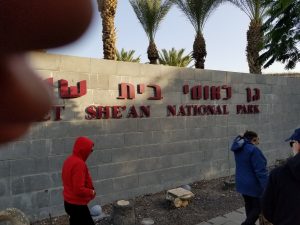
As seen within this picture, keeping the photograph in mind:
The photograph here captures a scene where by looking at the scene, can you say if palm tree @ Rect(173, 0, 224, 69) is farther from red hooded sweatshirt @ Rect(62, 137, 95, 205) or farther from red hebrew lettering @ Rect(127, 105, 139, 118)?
red hooded sweatshirt @ Rect(62, 137, 95, 205)

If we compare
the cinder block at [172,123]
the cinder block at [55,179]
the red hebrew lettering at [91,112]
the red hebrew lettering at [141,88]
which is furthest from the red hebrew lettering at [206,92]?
the cinder block at [55,179]

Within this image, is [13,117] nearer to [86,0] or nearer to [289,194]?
[86,0]

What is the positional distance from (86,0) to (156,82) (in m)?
6.86

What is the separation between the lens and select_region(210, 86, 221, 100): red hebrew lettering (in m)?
8.52

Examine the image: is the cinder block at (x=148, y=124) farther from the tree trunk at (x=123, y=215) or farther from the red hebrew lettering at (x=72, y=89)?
the tree trunk at (x=123, y=215)

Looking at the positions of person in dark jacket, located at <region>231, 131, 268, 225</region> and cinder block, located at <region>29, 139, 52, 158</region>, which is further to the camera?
cinder block, located at <region>29, 139, 52, 158</region>

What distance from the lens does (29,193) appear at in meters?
5.57

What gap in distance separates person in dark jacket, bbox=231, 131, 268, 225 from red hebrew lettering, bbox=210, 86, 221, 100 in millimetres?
3388

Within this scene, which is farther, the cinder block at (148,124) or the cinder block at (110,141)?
the cinder block at (148,124)

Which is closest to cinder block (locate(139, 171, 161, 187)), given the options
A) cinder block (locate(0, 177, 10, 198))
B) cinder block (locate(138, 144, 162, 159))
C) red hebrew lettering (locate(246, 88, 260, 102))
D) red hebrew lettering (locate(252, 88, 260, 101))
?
cinder block (locate(138, 144, 162, 159))

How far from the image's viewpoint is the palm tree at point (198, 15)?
1513cm

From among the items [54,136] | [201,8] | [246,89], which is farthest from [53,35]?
[201,8]

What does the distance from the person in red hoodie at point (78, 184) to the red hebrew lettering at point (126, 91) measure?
2.20 meters

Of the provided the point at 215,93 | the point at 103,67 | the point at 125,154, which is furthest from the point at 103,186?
the point at 215,93
